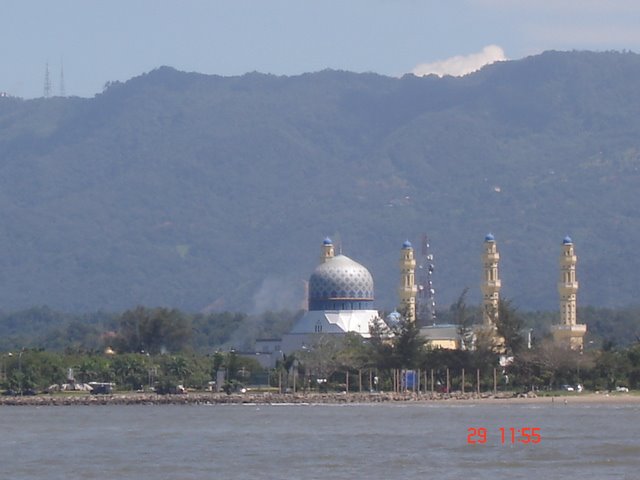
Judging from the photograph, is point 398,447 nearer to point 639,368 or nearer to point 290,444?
point 290,444

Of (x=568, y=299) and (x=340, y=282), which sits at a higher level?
(x=340, y=282)

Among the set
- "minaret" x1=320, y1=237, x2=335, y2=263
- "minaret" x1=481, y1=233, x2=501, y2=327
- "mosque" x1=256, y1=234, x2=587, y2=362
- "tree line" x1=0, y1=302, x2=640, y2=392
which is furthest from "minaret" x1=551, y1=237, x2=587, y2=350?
"minaret" x1=320, y1=237, x2=335, y2=263

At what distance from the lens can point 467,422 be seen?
2731 inches

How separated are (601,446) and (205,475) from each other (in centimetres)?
1331

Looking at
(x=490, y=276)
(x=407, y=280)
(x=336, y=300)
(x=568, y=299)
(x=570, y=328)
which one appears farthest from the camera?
(x=336, y=300)

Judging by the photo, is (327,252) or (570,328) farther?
(327,252)

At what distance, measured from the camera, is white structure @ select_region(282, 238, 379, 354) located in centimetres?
12088

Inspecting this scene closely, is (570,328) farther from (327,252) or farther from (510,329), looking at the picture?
(327,252)

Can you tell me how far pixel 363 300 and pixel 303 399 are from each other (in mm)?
29646

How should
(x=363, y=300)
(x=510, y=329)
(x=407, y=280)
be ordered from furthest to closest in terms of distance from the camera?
(x=363, y=300)
(x=407, y=280)
(x=510, y=329)

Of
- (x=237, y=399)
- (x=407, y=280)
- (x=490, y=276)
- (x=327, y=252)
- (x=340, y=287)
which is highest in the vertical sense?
(x=327, y=252)

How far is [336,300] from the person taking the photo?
122 m
